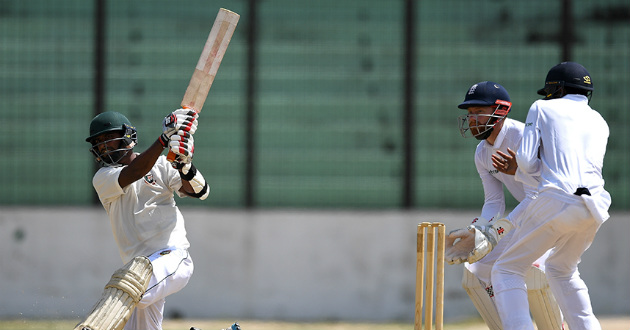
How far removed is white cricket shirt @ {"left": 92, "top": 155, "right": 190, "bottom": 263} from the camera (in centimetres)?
540

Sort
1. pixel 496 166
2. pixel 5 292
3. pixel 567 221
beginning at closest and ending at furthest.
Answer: pixel 567 221 < pixel 496 166 < pixel 5 292

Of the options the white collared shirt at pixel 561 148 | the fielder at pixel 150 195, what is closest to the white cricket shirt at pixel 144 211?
the fielder at pixel 150 195

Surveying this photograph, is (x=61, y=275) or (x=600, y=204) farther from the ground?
(x=600, y=204)

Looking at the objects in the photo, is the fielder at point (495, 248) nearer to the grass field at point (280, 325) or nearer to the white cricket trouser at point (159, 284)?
the white cricket trouser at point (159, 284)

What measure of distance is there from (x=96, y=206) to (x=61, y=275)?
0.70 m

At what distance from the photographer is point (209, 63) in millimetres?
5531

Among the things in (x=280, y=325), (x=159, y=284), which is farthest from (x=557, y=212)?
(x=280, y=325)

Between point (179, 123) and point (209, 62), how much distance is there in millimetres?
520

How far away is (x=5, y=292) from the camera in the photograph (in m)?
8.73

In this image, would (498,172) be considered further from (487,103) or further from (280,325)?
(280,325)

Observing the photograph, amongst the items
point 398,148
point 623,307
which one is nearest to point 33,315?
point 398,148

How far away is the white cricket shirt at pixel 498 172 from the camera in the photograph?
5.67 meters

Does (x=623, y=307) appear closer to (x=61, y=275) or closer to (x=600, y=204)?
(x=600, y=204)

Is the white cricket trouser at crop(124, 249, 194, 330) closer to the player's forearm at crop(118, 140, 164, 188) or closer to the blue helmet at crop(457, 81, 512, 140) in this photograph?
the player's forearm at crop(118, 140, 164, 188)
